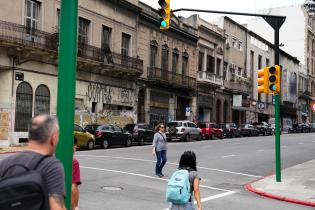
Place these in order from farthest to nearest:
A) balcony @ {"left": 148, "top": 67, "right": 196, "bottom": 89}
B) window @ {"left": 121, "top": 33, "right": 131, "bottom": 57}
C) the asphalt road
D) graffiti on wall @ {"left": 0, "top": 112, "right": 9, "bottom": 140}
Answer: balcony @ {"left": 148, "top": 67, "right": 196, "bottom": 89} → window @ {"left": 121, "top": 33, "right": 131, "bottom": 57} → graffiti on wall @ {"left": 0, "top": 112, "right": 9, "bottom": 140} → the asphalt road

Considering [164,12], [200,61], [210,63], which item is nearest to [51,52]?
[164,12]

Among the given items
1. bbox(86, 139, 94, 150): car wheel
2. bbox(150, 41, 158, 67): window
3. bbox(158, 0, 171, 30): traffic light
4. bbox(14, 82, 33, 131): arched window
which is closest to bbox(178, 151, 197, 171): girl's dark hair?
bbox(158, 0, 171, 30): traffic light

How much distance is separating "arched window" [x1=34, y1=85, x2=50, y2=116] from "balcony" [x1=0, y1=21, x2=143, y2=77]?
184cm

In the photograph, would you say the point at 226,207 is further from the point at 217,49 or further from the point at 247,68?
the point at 247,68

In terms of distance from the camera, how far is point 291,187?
1505cm

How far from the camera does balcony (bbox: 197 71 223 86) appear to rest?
170 ft

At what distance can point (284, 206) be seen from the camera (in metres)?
12.2

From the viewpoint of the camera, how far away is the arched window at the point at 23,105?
94.2 ft

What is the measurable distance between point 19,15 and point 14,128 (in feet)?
22.0

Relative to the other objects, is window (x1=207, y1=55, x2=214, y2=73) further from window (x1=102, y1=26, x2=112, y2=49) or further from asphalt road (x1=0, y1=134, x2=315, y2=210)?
asphalt road (x1=0, y1=134, x2=315, y2=210)

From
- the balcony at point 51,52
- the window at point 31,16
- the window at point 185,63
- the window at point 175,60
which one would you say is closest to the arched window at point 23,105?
the balcony at point 51,52

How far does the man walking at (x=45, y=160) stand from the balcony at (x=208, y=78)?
48501 millimetres

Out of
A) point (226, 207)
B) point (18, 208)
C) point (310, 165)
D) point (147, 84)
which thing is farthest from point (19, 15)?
point (18, 208)

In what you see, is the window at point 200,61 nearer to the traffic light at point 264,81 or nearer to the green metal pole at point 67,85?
the traffic light at point 264,81
